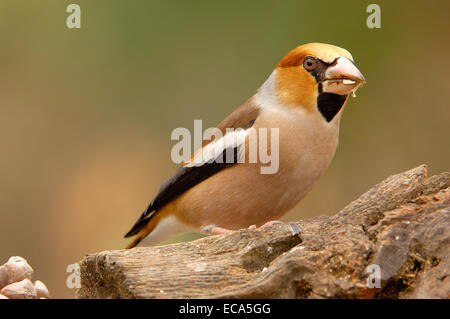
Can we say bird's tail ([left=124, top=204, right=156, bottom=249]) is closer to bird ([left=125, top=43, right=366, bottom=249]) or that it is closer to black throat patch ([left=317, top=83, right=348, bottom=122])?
bird ([left=125, top=43, right=366, bottom=249])

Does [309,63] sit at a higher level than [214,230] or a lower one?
higher

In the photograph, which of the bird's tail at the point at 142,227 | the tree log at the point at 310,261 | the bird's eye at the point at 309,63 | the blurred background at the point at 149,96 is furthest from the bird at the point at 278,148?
the blurred background at the point at 149,96

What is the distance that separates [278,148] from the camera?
5.19 ft

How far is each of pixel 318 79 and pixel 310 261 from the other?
26.4 inches

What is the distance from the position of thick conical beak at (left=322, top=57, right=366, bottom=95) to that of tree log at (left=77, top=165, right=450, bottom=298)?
361 mm

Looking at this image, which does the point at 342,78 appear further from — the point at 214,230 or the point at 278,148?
the point at 214,230

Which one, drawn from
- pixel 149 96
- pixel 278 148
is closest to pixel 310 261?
pixel 278 148

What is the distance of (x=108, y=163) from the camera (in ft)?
9.43

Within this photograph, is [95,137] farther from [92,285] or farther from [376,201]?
[376,201]

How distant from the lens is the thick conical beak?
149 centimetres

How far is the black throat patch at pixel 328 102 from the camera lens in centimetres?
161

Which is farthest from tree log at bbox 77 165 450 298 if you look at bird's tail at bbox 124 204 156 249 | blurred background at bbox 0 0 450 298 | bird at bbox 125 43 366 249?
blurred background at bbox 0 0 450 298

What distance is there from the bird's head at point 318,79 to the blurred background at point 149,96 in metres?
1.12
